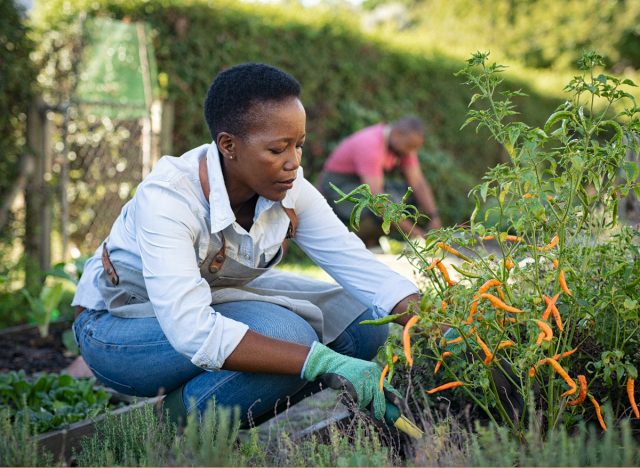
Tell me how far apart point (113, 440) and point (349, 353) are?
0.99 metres

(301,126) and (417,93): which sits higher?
(417,93)

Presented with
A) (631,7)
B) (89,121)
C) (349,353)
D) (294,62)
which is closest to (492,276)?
→ (349,353)

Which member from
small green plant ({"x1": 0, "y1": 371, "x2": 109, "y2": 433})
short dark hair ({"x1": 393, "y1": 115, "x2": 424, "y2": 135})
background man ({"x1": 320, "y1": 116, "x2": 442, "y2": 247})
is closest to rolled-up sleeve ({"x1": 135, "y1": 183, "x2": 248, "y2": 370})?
small green plant ({"x1": 0, "y1": 371, "x2": 109, "y2": 433})

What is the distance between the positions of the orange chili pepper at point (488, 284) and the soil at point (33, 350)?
8.54ft

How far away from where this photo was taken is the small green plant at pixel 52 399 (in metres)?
2.76

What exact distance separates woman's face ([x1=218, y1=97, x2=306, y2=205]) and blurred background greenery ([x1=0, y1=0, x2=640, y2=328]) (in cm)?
50

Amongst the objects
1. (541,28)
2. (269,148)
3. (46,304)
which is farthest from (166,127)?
(541,28)

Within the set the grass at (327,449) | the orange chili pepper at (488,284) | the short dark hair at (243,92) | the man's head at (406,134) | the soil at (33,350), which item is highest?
the man's head at (406,134)

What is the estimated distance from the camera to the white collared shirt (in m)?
2.11

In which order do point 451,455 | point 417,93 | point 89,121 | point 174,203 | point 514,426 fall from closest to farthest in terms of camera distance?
point 451,455, point 514,426, point 174,203, point 89,121, point 417,93

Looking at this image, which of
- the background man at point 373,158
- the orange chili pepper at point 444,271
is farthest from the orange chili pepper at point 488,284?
the background man at point 373,158

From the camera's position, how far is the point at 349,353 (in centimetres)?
277

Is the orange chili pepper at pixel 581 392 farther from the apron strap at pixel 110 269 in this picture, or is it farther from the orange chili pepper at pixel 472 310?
the apron strap at pixel 110 269

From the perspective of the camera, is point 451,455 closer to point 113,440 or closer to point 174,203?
point 113,440
